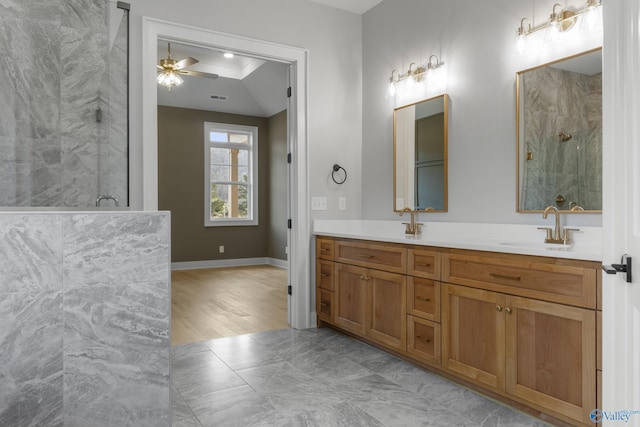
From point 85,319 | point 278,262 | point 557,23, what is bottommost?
point 278,262

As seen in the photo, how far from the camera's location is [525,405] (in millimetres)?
2096

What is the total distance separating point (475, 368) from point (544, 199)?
104cm

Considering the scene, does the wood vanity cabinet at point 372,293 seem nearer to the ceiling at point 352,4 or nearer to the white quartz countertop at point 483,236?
the white quartz countertop at point 483,236

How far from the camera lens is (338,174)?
386 centimetres

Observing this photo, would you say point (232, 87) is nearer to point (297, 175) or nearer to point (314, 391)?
point (297, 175)

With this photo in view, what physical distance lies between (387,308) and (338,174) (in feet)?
4.66

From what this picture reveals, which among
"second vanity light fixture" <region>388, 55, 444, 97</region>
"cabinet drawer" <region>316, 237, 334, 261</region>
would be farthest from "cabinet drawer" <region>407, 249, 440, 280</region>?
"second vanity light fixture" <region>388, 55, 444, 97</region>

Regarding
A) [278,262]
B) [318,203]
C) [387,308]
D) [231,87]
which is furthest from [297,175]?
[278,262]

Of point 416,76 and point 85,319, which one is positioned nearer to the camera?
point 85,319

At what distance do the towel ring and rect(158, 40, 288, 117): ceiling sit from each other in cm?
271

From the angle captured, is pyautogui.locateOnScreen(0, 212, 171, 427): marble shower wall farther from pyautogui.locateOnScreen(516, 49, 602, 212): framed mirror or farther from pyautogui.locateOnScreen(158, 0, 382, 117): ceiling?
pyautogui.locateOnScreen(158, 0, 382, 117): ceiling

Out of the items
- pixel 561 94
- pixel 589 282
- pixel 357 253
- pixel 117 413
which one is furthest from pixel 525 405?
pixel 117 413

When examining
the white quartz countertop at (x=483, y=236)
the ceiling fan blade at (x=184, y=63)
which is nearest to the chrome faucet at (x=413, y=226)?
the white quartz countertop at (x=483, y=236)

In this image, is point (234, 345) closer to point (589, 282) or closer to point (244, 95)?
point (589, 282)
